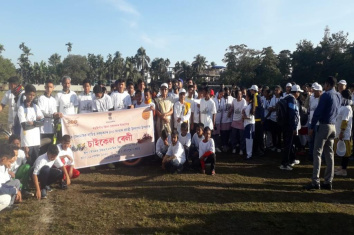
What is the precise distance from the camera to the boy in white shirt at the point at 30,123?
5422 mm

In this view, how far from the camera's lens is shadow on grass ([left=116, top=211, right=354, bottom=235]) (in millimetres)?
3904

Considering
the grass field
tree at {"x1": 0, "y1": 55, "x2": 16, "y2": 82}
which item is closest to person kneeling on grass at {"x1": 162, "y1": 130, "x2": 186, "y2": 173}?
the grass field

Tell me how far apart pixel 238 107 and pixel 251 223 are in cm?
475

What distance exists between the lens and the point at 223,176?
21.2 ft

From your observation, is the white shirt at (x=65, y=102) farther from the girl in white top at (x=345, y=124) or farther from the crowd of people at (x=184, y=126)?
the girl in white top at (x=345, y=124)

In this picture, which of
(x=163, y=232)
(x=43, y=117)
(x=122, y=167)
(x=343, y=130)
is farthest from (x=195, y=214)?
(x=343, y=130)

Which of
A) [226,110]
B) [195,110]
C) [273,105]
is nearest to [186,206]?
[195,110]

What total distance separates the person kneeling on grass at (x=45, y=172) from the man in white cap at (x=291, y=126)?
17.1 ft

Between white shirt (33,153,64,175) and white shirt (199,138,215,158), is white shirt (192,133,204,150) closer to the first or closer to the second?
white shirt (199,138,215,158)

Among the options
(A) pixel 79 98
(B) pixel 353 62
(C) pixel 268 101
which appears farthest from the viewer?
(B) pixel 353 62

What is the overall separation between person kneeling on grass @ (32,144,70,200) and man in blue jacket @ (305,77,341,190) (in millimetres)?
4888

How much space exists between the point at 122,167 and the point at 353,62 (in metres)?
38.9

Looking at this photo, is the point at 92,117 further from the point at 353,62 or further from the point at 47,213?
the point at 353,62

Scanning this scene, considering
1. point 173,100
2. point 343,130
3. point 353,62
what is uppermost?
point 353,62
